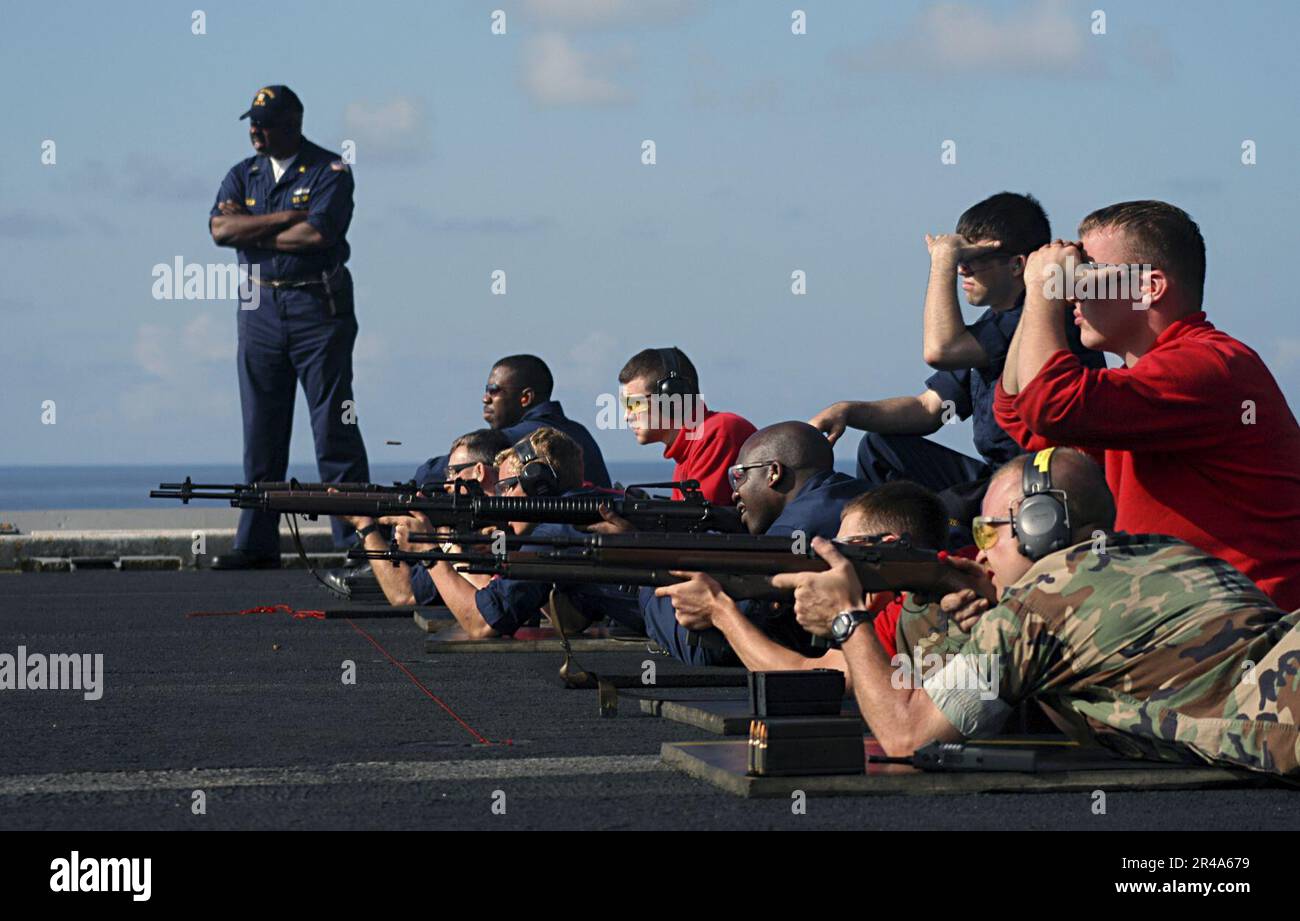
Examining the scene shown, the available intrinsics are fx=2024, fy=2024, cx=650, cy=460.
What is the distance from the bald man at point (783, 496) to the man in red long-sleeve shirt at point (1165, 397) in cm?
144

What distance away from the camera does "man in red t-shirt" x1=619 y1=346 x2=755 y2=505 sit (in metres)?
9.85

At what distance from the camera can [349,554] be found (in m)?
8.20

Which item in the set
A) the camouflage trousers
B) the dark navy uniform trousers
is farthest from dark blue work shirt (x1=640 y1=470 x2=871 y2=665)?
the dark navy uniform trousers

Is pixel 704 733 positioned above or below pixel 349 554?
below

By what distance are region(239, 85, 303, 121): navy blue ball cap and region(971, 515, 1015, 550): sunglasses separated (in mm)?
9908

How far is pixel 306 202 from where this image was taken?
14.1m

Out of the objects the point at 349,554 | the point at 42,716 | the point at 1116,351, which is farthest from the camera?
the point at 349,554

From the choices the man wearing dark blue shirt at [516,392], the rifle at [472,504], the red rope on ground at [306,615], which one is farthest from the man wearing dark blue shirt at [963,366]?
the man wearing dark blue shirt at [516,392]

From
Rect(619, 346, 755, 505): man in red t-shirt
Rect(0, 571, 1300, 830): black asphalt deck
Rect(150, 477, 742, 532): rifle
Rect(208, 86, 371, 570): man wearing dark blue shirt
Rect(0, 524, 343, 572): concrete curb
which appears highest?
Rect(208, 86, 371, 570): man wearing dark blue shirt

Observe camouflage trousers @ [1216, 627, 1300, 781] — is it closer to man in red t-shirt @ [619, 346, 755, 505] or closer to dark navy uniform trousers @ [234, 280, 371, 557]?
man in red t-shirt @ [619, 346, 755, 505]

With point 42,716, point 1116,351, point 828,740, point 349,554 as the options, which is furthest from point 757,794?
point 349,554

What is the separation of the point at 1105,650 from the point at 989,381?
11.1 ft
